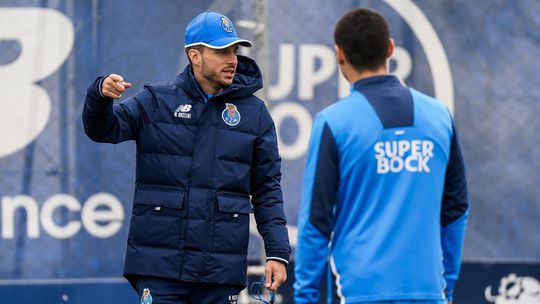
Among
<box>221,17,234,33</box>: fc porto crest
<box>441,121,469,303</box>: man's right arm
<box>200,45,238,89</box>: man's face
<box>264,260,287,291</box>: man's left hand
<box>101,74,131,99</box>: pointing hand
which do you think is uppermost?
<box>221,17,234,33</box>: fc porto crest

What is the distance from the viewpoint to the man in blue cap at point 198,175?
14.2ft

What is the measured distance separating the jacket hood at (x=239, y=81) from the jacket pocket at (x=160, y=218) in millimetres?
448

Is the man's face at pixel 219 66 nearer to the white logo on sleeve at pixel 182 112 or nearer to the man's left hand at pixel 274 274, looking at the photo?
the white logo on sleeve at pixel 182 112

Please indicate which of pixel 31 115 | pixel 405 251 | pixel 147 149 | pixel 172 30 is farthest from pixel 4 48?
pixel 405 251

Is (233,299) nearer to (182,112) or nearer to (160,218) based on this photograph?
(160,218)

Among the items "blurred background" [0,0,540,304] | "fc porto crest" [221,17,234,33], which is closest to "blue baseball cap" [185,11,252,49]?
"fc porto crest" [221,17,234,33]

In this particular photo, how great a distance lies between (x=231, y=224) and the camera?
4391 mm

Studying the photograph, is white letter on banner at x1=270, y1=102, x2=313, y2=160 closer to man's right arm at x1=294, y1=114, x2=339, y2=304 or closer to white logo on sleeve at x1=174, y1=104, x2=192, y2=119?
white logo on sleeve at x1=174, y1=104, x2=192, y2=119

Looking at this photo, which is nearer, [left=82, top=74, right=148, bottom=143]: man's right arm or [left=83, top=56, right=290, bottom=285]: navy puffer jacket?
[left=82, top=74, right=148, bottom=143]: man's right arm

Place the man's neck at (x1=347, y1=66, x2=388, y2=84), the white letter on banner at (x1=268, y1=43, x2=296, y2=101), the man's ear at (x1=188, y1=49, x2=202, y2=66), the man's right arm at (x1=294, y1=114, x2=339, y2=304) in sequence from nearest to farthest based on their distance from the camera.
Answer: the man's right arm at (x1=294, y1=114, x2=339, y2=304) < the man's neck at (x1=347, y1=66, x2=388, y2=84) < the man's ear at (x1=188, y1=49, x2=202, y2=66) < the white letter on banner at (x1=268, y1=43, x2=296, y2=101)

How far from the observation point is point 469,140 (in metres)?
6.44

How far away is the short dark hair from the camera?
11.5 feet

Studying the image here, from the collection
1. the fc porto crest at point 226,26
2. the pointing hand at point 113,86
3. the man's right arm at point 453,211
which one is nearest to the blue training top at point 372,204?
the man's right arm at point 453,211

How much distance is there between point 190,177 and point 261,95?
1795 mm
